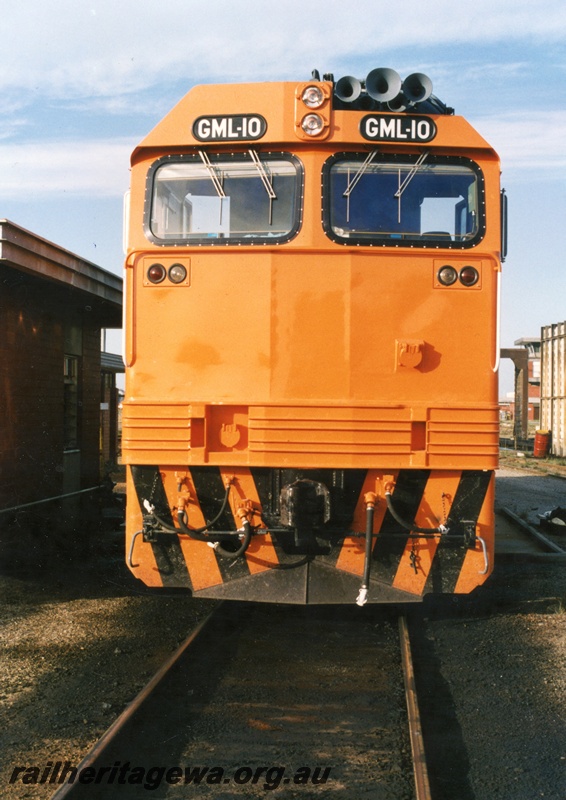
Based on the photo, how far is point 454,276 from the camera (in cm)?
545

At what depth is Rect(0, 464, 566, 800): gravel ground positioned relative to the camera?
405cm

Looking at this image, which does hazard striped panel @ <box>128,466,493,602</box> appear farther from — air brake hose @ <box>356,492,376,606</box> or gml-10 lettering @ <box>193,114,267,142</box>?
gml-10 lettering @ <box>193,114,267,142</box>

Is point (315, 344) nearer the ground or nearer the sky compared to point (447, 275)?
nearer the ground

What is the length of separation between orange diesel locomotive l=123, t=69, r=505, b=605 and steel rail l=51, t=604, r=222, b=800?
0.53m

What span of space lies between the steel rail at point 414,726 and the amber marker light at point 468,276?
8.68 feet

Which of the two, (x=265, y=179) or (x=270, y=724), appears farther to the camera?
(x=265, y=179)

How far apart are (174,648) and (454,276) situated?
343 cm

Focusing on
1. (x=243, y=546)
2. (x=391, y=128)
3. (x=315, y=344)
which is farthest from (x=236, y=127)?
(x=243, y=546)

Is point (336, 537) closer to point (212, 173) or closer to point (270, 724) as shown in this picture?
point (270, 724)

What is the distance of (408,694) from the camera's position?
4.79m

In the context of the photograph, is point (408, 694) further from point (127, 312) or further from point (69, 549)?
point (69, 549)

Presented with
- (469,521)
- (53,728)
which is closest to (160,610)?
(53,728)

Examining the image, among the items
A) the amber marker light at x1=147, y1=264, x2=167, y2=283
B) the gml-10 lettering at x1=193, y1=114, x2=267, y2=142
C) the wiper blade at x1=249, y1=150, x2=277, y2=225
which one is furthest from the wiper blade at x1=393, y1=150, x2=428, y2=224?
the amber marker light at x1=147, y1=264, x2=167, y2=283

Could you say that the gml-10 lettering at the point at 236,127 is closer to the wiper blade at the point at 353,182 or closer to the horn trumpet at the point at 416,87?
the wiper blade at the point at 353,182
